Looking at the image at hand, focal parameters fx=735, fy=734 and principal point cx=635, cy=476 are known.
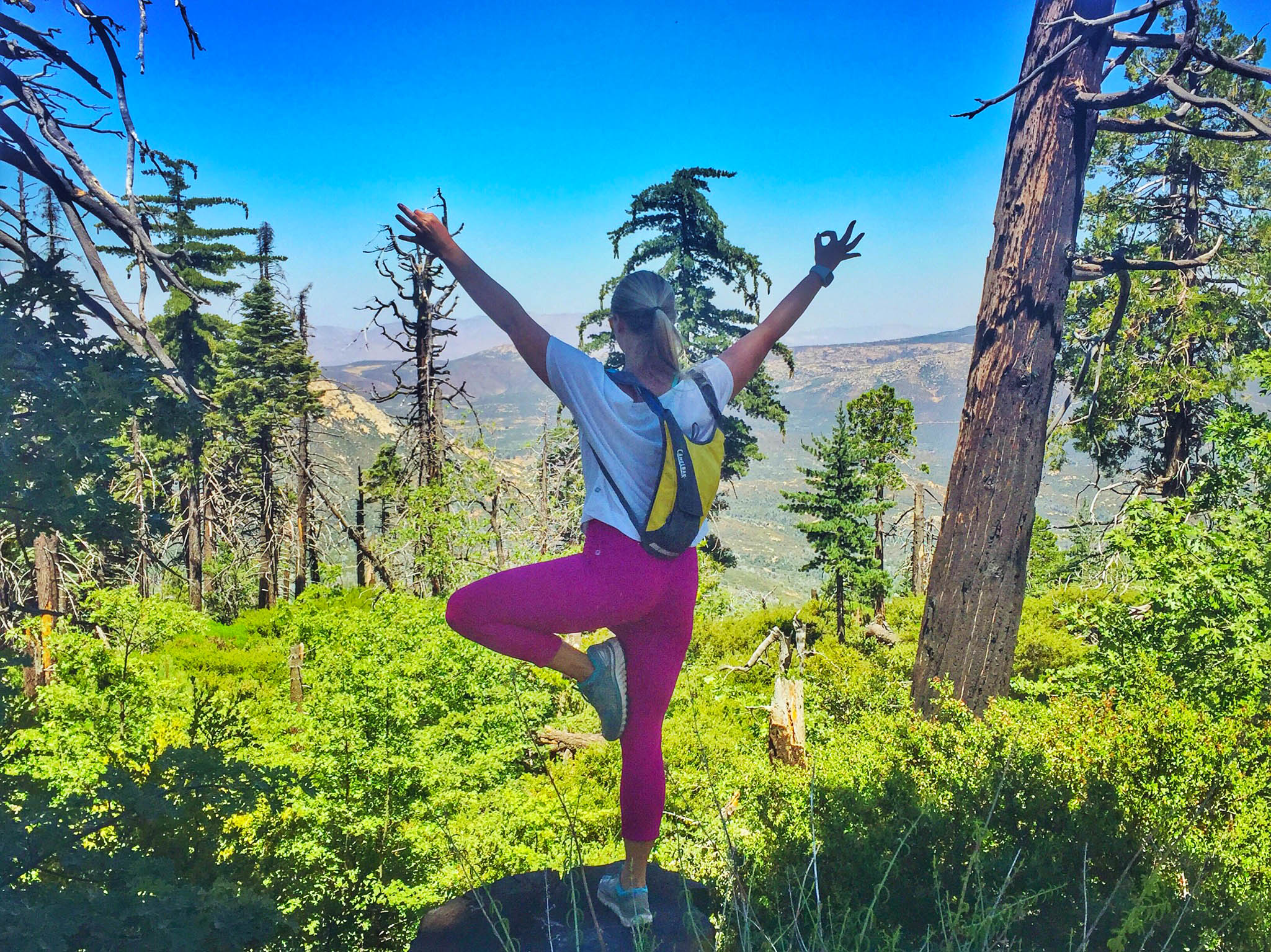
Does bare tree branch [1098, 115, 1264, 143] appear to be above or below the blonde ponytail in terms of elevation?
above

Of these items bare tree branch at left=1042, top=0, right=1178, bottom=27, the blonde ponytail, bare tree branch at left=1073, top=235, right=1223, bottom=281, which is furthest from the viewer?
bare tree branch at left=1073, top=235, right=1223, bottom=281

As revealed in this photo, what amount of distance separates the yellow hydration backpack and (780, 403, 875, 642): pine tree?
19.0m

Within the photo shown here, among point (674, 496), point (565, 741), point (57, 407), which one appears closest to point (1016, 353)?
point (674, 496)

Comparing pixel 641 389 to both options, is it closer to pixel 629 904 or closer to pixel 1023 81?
pixel 629 904

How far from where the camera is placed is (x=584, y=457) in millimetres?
2490

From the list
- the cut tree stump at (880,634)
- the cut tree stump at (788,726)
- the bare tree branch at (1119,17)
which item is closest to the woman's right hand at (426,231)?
the bare tree branch at (1119,17)

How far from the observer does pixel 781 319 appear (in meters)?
2.83

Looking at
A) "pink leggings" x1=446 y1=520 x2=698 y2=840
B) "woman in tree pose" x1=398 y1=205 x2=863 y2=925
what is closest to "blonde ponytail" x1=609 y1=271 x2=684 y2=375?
"woman in tree pose" x1=398 y1=205 x2=863 y2=925

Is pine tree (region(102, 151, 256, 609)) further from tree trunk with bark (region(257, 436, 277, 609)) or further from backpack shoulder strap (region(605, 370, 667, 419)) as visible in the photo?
backpack shoulder strap (region(605, 370, 667, 419))

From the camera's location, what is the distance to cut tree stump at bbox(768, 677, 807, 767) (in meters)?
10.2

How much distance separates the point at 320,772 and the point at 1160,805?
6479mm

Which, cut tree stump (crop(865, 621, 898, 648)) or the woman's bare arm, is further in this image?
cut tree stump (crop(865, 621, 898, 648))

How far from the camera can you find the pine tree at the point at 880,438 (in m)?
22.2

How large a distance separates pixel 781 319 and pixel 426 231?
4.40 ft
